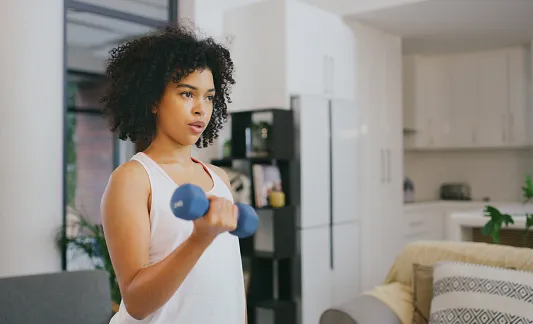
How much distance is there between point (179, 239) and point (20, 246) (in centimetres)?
231

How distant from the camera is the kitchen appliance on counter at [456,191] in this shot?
568cm

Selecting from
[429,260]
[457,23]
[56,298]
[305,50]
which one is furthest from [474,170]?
[56,298]

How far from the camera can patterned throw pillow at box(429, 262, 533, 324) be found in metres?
2.13

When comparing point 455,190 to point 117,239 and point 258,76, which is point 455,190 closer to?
point 258,76

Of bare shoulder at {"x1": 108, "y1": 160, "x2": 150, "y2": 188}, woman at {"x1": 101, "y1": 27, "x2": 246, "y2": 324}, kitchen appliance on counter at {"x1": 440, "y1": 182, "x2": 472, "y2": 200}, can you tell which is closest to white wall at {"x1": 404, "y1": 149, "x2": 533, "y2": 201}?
kitchen appliance on counter at {"x1": 440, "y1": 182, "x2": 472, "y2": 200}

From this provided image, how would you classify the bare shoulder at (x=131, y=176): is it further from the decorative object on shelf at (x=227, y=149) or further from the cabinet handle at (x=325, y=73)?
the cabinet handle at (x=325, y=73)

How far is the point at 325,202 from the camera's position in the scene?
4.01 meters

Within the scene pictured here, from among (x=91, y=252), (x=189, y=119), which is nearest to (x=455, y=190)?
(x=91, y=252)

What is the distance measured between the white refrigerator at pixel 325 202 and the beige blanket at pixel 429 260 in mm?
1169

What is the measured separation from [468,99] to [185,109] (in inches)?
197

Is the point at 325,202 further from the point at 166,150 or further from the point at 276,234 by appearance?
the point at 166,150

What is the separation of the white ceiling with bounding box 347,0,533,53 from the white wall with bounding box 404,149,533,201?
1043 mm

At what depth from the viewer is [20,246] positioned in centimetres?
300

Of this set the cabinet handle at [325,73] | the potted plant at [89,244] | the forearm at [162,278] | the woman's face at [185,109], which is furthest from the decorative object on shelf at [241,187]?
the forearm at [162,278]
